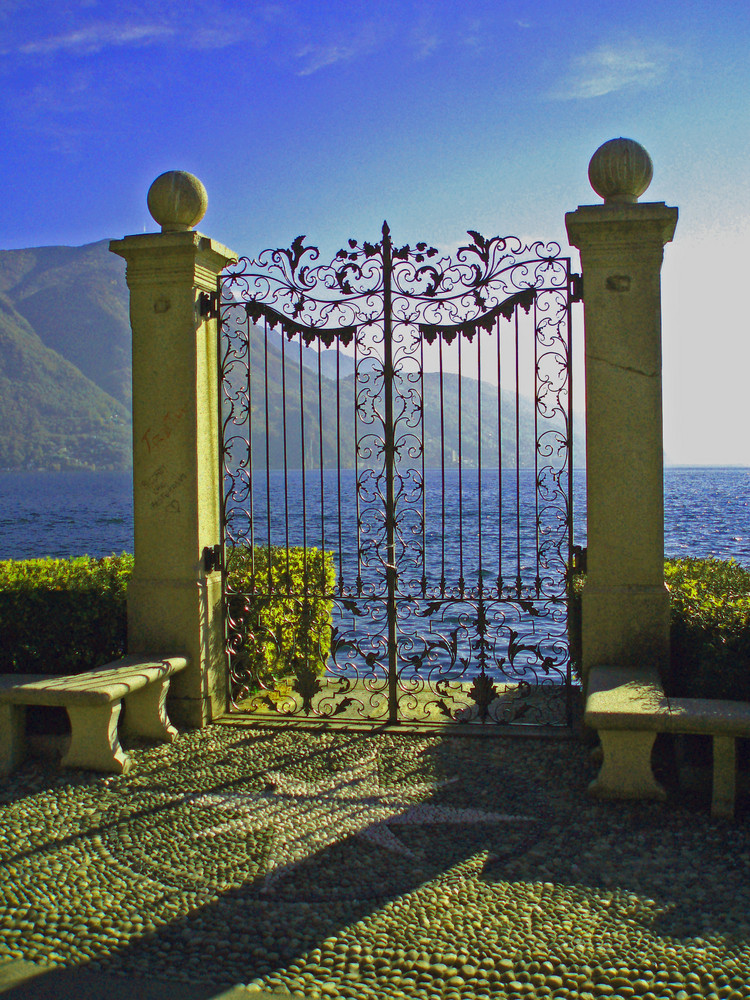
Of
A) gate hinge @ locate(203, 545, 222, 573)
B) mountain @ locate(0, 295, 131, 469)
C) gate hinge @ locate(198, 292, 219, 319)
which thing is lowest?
gate hinge @ locate(203, 545, 222, 573)

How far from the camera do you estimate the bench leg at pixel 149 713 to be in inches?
230

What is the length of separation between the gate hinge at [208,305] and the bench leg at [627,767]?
416 cm

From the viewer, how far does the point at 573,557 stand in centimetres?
633

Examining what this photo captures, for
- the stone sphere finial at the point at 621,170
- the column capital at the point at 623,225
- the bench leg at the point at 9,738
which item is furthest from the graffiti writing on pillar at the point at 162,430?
the stone sphere finial at the point at 621,170

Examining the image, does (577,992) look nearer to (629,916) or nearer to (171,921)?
(629,916)

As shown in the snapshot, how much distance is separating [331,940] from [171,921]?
2.38 ft

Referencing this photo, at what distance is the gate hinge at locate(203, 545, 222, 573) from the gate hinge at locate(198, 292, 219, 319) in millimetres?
1805

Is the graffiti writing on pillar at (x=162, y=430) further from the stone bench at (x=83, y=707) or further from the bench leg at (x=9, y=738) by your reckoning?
the bench leg at (x=9, y=738)

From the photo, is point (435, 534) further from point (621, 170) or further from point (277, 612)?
point (621, 170)

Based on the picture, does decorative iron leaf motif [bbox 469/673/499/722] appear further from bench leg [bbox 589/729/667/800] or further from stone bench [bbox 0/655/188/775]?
stone bench [bbox 0/655/188/775]

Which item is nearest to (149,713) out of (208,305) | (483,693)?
(483,693)

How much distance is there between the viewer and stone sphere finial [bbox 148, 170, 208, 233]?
6109mm

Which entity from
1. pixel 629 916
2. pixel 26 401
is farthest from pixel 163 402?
pixel 26 401

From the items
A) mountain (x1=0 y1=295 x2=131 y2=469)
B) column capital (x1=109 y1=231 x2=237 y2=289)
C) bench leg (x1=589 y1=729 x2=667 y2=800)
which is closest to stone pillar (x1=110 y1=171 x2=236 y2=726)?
column capital (x1=109 y1=231 x2=237 y2=289)
